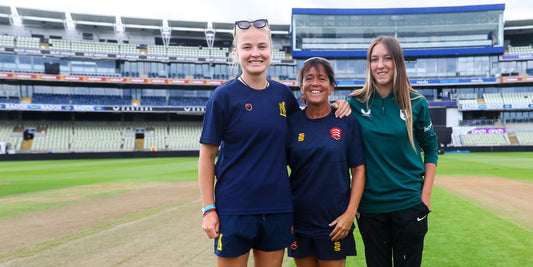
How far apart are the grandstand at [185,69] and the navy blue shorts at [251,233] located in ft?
114

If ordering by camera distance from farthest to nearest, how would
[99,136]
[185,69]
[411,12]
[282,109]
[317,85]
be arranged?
[185,69] → [411,12] → [99,136] → [317,85] → [282,109]

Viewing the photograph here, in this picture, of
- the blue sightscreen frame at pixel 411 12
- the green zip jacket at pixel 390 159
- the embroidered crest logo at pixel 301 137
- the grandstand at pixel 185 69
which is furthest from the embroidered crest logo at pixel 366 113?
the blue sightscreen frame at pixel 411 12

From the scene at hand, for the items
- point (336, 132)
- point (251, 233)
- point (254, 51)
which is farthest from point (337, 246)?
point (254, 51)

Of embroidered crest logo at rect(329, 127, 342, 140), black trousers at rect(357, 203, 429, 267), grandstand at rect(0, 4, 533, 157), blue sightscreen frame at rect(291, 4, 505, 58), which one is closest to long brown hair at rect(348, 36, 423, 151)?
embroidered crest logo at rect(329, 127, 342, 140)

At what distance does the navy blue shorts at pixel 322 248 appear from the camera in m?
2.54

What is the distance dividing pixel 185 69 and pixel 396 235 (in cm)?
4182

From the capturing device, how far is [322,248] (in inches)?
100

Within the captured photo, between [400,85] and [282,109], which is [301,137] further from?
[400,85]

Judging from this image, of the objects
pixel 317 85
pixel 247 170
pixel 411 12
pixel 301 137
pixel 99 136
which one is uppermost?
pixel 411 12

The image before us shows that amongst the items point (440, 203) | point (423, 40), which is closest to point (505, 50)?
point (423, 40)

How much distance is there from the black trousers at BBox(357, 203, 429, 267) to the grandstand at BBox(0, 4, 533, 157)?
34.7 meters

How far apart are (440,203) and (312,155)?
6577 mm

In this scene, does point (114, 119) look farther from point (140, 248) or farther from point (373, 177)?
point (373, 177)

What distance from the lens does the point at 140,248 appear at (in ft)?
16.3
